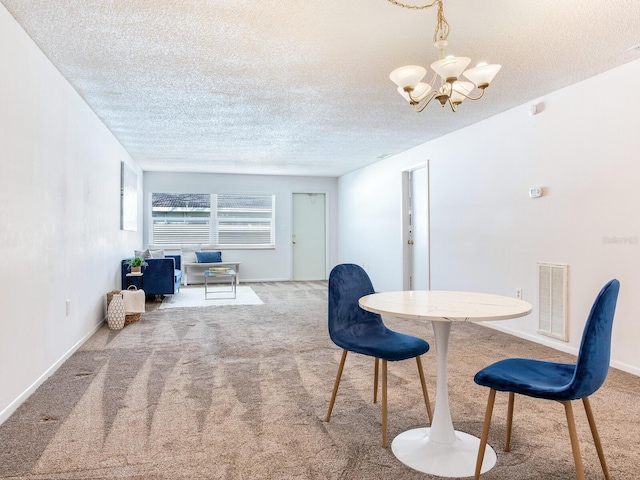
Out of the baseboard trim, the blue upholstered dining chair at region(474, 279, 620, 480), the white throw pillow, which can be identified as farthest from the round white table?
the white throw pillow

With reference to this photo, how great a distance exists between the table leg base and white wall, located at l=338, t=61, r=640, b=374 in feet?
6.47

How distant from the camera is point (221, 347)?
3848mm

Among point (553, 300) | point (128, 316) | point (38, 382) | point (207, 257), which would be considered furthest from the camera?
point (207, 257)

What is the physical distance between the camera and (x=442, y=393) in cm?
205

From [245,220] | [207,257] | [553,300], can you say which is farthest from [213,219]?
[553,300]

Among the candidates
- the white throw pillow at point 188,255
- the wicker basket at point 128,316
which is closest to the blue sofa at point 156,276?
the wicker basket at point 128,316

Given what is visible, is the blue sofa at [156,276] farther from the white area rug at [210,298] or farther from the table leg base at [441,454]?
the table leg base at [441,454]

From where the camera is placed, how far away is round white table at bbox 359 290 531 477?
1.75m

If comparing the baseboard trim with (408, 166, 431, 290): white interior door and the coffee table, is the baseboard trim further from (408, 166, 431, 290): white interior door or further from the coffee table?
(408, 166, 431, 290): white interior door

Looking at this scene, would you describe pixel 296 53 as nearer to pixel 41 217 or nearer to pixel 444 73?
pixel 444 73

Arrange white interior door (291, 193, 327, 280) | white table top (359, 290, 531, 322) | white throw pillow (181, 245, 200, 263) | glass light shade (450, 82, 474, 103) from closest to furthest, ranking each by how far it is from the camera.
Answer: white table top (359, 290, 531, 322) → glass light shade (450, 82, 474, 103) → white throw pillow (181, 245, 200, 263) → white interior door (291, 193, 327, 280)

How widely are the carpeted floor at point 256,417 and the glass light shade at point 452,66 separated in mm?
1855

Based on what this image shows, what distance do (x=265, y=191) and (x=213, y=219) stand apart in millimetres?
1241

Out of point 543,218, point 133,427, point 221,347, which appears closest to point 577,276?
point 543,218
